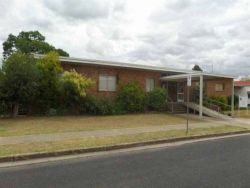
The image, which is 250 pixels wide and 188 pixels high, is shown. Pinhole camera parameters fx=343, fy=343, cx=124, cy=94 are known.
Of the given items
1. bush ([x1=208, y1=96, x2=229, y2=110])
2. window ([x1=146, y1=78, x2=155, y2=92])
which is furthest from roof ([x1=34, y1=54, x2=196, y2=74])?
bush ([x1=208, y1=96, x2=229, y2=110])

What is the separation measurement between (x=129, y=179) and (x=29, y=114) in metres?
15.7

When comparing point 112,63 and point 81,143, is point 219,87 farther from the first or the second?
point 81,143

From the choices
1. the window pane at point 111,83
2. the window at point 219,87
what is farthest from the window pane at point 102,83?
the window at point 219,87

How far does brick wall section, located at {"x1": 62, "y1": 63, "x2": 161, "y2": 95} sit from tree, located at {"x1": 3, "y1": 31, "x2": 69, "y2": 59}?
2453cm

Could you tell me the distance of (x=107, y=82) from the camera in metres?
26.1

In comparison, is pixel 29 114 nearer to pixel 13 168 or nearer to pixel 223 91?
pixel 13 168

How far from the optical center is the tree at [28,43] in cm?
4981

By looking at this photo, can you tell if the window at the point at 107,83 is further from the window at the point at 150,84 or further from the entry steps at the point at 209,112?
the entry steps at the point at 209,112

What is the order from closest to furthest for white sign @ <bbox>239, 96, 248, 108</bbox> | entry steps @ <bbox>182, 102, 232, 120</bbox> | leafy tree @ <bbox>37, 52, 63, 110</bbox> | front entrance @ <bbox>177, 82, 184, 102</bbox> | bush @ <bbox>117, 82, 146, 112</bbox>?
leafy tree @ <bbox>37, 52, 63, 110</bbox>, bush @ <bbox>117, 82, 146, 112</bbox>, entry steps @ <bbox>182, 102, 232, 120</bbox>, front entrance @ <bbox>177, 82, 184, 102</bbox>, white sign @ <bbox>239, 96, 248, 108</bbox>

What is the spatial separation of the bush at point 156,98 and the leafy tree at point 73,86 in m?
5.97

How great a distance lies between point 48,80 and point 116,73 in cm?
672

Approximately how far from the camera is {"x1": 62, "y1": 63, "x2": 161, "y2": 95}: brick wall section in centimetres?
2480

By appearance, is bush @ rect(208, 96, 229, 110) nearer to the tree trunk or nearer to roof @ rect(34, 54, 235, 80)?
roof @ rect(34, 54, 235, 80)

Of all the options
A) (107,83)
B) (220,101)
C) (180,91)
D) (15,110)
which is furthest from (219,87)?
(15,110)
